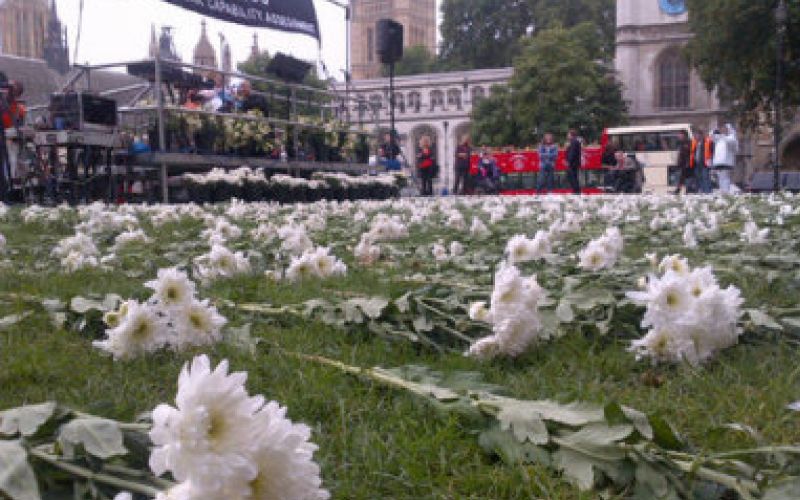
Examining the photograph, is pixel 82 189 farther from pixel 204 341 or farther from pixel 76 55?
pixel 204 341

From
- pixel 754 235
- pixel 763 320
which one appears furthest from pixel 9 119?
pixel 763 320

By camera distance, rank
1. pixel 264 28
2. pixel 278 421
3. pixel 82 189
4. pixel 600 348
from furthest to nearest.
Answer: pixel 264 28
pixel 82 189
pixel 600 348
pixel 278 421

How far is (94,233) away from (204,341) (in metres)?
3.74

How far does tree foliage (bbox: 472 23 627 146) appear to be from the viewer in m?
51.8

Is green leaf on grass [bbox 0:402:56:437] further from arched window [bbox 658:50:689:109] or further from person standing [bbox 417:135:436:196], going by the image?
arched window [bbox 658:50:689:109]

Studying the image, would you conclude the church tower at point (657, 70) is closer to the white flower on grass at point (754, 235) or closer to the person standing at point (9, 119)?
the person standing at point (9, 119)

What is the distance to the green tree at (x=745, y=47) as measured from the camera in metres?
31.5

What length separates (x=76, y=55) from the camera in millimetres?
12609

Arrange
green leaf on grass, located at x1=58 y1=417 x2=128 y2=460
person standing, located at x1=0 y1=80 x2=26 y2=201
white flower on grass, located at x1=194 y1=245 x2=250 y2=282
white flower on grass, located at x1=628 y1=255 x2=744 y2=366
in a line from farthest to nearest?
person standing, located at x1=0 y1=80 x2=26 y2=201
white flower on grass, located at x1=194 y1=245 x2=250 y2=282
white flower on grass, located at x1=628 y1=255 x2=744 y2=366
green leaf on grass, located at x1=58 y1=417 x2=128 y2=460

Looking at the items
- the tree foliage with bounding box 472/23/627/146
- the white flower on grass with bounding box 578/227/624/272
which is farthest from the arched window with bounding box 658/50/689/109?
the white flower on grass with bounding box 578/227/624/272

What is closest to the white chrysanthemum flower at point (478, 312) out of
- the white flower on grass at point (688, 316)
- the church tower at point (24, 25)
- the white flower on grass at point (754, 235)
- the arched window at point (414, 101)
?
the white flower on grass at point (688, 316)

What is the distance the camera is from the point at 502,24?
71.6 meters

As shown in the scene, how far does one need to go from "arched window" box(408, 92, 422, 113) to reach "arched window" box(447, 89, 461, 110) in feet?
8.49

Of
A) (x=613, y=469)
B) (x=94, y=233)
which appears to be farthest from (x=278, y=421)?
(x=94, y=233)
